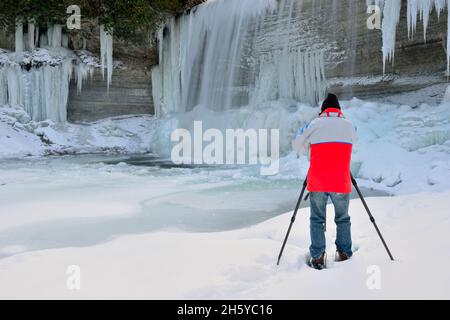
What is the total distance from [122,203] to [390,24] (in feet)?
35.2

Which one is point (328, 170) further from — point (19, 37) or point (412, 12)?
point (19, 37)

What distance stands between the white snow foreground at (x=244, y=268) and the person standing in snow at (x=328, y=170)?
6.6 inches

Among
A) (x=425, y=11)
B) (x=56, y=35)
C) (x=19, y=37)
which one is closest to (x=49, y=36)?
(x=56, y=35)

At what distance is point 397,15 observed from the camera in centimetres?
1240

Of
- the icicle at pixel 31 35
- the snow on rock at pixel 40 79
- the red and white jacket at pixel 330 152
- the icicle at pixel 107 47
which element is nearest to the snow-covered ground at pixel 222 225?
the red and white jacket at pixel 330 152

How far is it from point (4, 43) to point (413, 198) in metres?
19.2

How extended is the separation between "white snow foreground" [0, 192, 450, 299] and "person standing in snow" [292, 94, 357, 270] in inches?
6.6

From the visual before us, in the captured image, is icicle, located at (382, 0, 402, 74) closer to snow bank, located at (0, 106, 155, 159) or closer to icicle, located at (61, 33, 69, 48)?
snow bank, located at (0, 106, 155, 159)

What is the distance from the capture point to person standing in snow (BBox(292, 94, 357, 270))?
3.02 meters

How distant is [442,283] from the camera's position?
2314 mm

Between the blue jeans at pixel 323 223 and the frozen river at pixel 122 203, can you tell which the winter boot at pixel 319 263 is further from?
the frozen river at pixel 122 203

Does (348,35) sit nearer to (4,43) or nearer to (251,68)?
(251,68)

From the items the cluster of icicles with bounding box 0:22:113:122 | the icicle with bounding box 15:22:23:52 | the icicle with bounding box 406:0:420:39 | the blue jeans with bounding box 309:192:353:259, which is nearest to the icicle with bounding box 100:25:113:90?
the cluster of icicles with bounding box 0:22:113:122

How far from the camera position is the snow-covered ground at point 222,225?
2639mm
